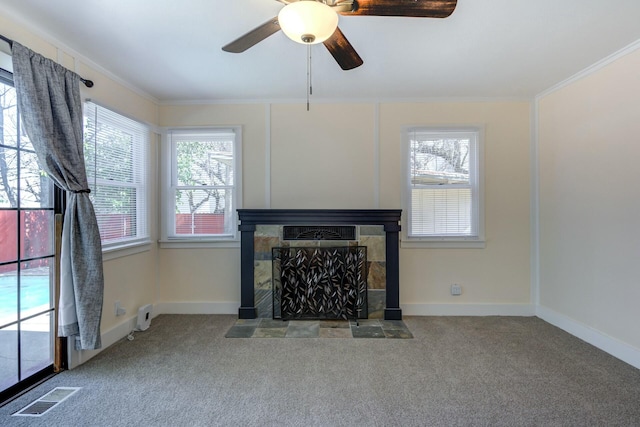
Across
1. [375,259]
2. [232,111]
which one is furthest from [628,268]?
[232,111]

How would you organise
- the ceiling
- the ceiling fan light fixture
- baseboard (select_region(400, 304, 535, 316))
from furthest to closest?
1. baseboard (select_region(400, 304, 535, 316))
2. the ceiling
3. the ceiling fan light fixture

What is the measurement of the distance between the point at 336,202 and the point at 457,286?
172cm

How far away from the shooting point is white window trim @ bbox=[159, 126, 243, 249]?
11.6ft

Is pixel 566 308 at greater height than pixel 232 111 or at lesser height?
lesser

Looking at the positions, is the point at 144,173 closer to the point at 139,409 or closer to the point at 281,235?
the point at 281,235

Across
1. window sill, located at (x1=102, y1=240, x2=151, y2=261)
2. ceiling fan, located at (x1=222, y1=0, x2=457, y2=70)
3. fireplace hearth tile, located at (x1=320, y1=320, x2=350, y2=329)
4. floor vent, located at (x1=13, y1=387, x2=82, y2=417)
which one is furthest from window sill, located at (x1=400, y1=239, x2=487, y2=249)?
floor vent, located at (x1=13, y1=387, x2=82, y2=417)

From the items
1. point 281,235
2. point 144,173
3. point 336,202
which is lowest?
point 281,235

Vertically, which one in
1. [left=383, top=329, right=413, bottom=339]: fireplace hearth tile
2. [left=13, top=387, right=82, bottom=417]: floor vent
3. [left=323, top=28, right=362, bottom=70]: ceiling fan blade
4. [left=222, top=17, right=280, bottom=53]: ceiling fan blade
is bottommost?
[left=13, top=387, right=82, bottom=417]: floor vent

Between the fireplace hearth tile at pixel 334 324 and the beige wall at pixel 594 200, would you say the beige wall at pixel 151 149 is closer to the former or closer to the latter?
the fireplace hearth tile at pixel 334 324

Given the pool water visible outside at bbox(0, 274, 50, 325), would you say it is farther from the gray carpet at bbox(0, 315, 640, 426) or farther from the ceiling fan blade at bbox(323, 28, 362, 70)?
the ceiling fan blade at bbox(323, 28, 362, 70)

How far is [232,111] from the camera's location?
3.57 metres

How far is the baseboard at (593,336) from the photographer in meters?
2.41

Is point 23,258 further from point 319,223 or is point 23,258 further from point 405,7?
point 405,7

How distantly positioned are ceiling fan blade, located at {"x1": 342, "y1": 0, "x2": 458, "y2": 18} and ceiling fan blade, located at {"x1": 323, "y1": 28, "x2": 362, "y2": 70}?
0.17 meters
